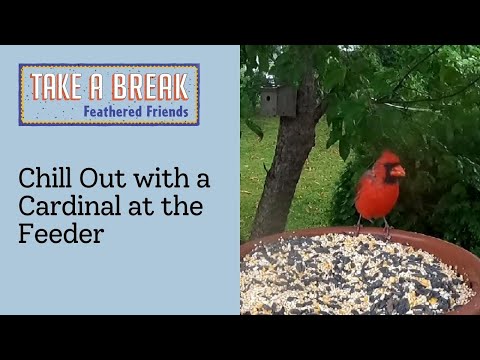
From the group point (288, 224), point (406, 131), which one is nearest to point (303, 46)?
point (406, 131)

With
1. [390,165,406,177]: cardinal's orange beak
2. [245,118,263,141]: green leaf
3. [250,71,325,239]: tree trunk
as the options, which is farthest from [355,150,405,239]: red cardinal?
[245,118,263,141]: green leaf

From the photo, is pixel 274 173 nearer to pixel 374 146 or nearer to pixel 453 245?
pixel 374 146

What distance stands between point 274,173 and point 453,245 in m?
0.38

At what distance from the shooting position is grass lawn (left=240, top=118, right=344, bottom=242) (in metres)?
1.69

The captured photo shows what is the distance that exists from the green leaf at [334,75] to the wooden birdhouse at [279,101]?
0.11 meters

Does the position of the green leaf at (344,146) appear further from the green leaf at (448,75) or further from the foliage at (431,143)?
the green leaf at (448,75)

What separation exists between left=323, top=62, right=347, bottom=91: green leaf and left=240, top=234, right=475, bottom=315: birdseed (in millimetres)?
346

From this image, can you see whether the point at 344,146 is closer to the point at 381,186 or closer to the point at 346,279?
the point at 381,186

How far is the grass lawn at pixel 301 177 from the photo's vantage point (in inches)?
66.4

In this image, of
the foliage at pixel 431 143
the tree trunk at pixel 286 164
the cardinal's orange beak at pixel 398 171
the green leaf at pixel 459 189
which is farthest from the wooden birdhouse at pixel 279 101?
the green leaf at pixel 459 189

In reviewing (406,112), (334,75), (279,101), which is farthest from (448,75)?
(279,101)

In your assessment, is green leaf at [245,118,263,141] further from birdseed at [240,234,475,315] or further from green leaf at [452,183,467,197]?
green leaf at [452,183,467,197]

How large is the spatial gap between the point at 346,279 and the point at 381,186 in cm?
20

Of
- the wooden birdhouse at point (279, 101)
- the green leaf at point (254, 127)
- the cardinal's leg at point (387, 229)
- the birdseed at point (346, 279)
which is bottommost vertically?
the birdseed at point (346, 279)
